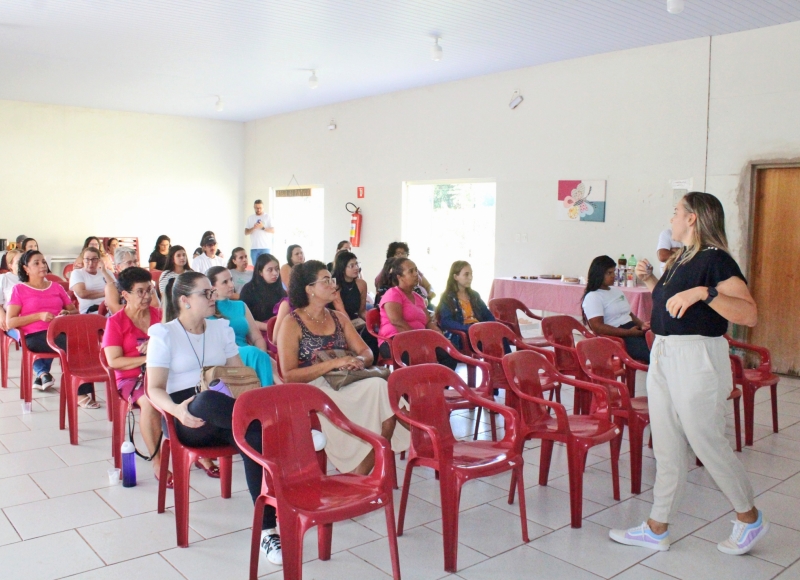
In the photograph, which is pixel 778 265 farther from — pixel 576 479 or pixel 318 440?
pixel 318 440

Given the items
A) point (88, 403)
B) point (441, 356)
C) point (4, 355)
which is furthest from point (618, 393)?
point (4, 355)

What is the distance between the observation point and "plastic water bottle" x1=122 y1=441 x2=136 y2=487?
3461 millimetres

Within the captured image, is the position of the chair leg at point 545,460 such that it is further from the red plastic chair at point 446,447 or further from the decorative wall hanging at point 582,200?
the decorative wall hanging at point 582,200

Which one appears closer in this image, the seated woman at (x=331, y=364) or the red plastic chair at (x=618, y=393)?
the seated woman at (x=331, y=364)

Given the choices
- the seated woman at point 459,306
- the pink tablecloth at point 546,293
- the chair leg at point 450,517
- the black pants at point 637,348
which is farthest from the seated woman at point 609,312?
the chair leg at point 450,517

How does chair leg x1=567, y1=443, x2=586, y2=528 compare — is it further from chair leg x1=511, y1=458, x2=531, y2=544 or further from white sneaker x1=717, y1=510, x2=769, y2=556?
white sneaker x1=717, y1=510, x2=769, y2=556

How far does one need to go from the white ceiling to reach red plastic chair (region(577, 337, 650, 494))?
3.29 m

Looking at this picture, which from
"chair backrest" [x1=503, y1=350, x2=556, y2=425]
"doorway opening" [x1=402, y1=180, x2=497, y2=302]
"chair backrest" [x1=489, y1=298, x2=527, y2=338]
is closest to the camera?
"chair backrest" [x1=503, y1=350, x2=556, y2=425]

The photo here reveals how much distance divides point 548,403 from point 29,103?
10831 millimetres

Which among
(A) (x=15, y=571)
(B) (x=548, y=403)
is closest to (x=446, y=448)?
(B) (x=548, y=403)

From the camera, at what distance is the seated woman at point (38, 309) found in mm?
4965

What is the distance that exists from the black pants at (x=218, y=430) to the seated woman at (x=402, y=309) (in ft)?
6.60

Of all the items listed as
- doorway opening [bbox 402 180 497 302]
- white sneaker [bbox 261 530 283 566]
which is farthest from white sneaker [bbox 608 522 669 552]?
doorway opening [bbox 402 180 497 302]

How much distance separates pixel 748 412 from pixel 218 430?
3.27m
